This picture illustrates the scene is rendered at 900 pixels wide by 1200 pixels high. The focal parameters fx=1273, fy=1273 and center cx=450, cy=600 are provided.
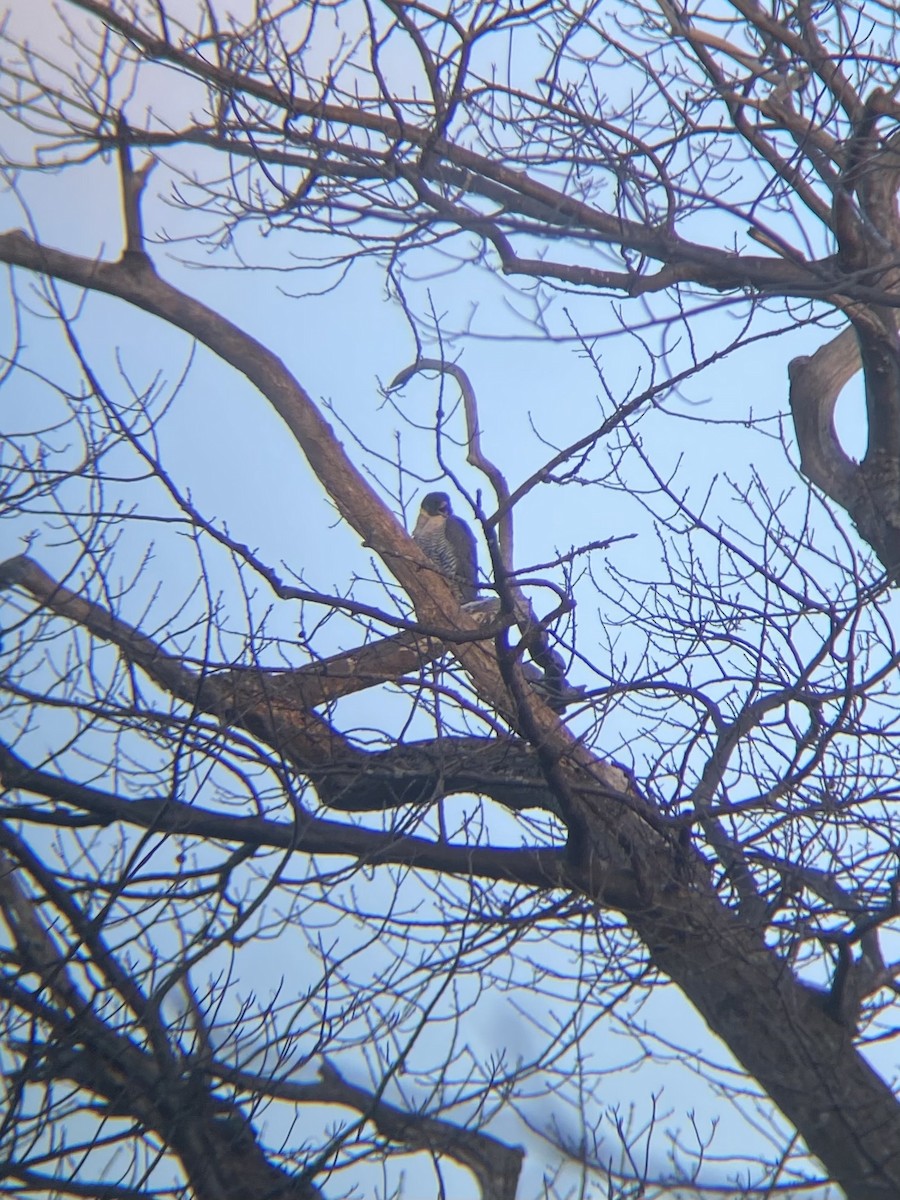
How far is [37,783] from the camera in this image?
3793mm

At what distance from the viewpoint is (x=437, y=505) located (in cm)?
905

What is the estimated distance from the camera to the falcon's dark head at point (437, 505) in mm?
9055

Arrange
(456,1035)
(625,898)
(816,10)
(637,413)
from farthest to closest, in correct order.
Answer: (816,10) → (625,898) → (637,413) → (456,1035)

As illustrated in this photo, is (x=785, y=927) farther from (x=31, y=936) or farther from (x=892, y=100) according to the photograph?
(x=892, y=100)

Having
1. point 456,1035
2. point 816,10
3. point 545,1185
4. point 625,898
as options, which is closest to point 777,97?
point 816,10

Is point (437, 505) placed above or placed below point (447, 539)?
above

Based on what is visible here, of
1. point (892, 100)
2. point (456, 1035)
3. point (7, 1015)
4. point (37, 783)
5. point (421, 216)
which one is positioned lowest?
point (456, 1035)

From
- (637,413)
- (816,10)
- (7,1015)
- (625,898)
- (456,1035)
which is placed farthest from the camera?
(816,10)

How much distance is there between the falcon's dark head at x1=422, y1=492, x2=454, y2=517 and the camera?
905 centimetres

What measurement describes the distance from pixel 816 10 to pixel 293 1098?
4133mm

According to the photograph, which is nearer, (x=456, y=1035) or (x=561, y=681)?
(x=456, y=1035)

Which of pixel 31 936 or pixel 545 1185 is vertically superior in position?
pixel 31 936

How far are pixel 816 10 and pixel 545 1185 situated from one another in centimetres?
387

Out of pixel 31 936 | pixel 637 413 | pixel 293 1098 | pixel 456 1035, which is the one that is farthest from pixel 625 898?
pixel 31 936
